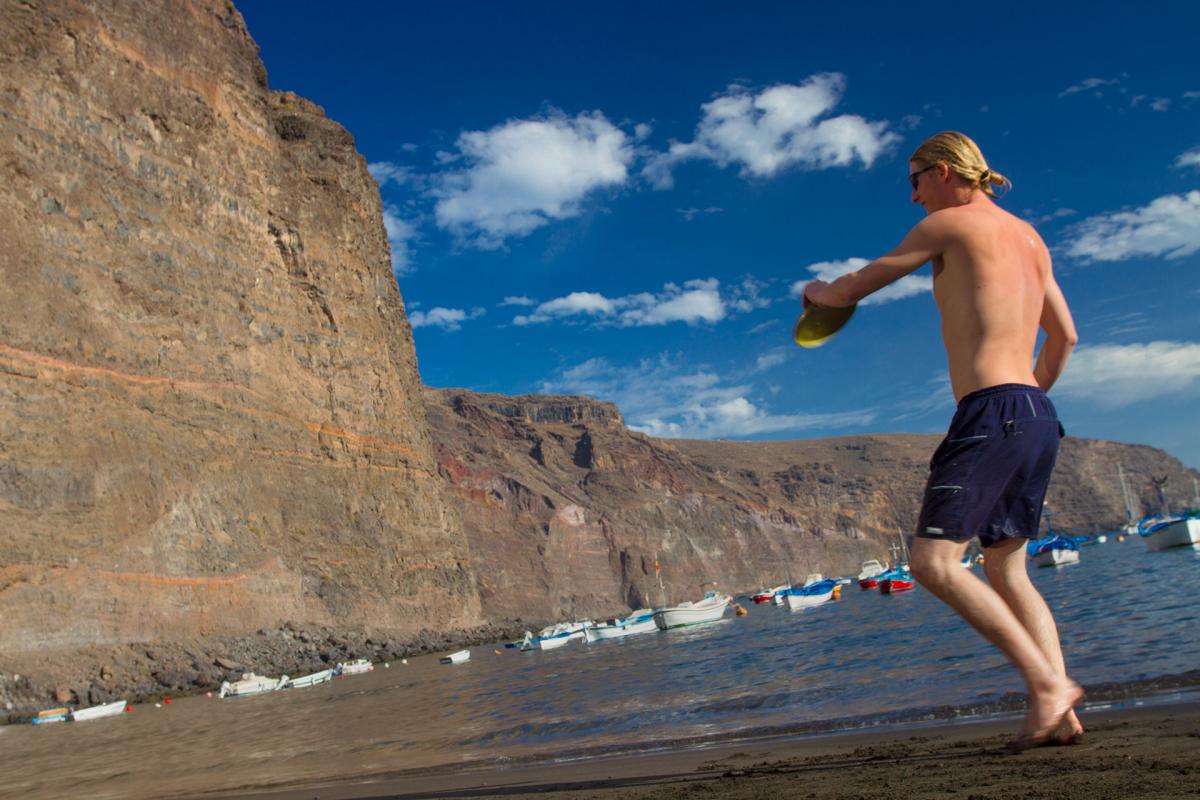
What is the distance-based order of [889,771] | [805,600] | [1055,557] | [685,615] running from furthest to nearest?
[1055,557]
[805,600]
[685,615]
[889,771]

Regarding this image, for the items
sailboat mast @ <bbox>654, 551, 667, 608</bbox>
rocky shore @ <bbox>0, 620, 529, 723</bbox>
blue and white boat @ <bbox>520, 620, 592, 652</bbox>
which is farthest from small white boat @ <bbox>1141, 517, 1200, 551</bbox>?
sailboat mast @ <bbox>654, 551, 667, 608</bbox>

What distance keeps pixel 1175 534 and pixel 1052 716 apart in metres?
60.6

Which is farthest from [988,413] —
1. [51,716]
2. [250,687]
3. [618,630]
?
[618,630]

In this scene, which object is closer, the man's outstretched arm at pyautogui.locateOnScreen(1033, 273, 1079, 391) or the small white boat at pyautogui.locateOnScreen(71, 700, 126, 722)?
the man's outstretched arm at pyautogui.locateOnScreen(1033, 273, 1079, 391)

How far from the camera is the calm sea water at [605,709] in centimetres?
872

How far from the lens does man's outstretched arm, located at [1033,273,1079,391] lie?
3.32 metres

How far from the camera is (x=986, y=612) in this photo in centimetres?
293

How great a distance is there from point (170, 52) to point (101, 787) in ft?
137

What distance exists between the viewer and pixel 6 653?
29281 mm

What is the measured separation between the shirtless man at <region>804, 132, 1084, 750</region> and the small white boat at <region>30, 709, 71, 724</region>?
1168 inches

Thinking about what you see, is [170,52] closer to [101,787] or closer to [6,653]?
[6,653]

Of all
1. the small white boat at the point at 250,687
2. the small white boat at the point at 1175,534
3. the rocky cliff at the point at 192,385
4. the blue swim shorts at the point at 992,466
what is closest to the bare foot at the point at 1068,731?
the blue swim shorts at the point at 992,466

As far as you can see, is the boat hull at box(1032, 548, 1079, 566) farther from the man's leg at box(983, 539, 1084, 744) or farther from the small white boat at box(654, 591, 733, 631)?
the man's leg at box(983, 539, 1084, 744)

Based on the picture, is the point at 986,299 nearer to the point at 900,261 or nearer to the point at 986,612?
the point at 900,261
